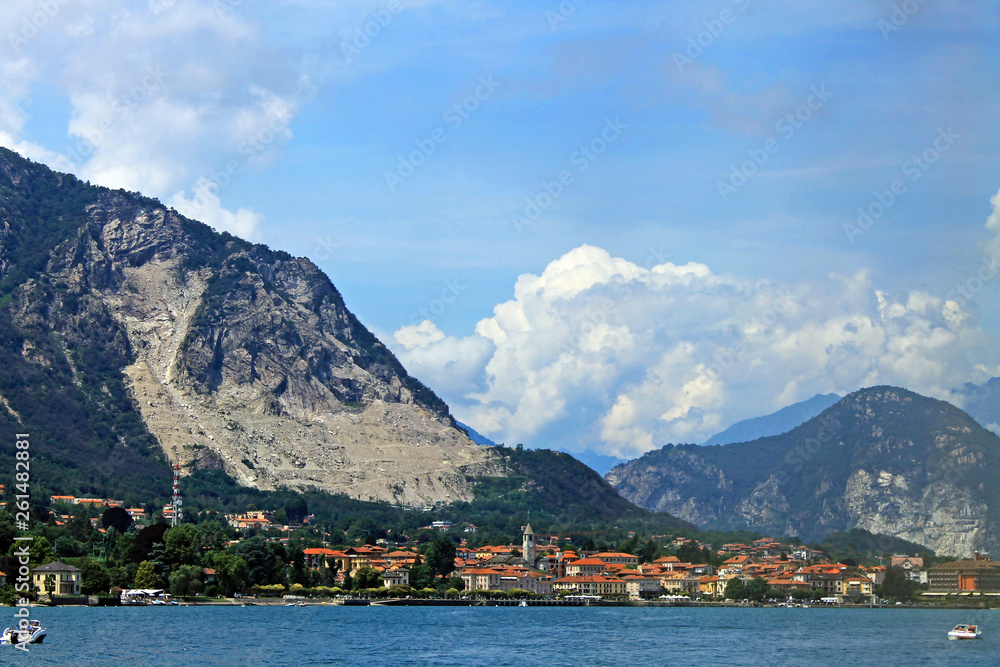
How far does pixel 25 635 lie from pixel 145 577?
68.0m

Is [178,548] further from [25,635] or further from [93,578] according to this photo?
[25,635]

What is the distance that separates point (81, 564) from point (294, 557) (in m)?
42.4

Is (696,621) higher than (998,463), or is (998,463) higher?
(998,463)

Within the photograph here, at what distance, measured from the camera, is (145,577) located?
6378 inches

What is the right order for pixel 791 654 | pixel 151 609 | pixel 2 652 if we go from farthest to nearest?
pixel 151 609
pixel 791 654
pixel 2 652

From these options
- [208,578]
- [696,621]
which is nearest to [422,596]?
[208,578]

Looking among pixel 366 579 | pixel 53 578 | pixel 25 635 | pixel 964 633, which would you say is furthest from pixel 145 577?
pixel 964 633

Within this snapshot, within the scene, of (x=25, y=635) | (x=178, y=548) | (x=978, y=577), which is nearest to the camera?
(x=25, y=635)

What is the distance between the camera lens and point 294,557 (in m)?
195

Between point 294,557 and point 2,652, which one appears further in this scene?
point 294,557

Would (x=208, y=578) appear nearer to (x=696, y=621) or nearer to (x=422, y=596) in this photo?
(x=422, y=596)

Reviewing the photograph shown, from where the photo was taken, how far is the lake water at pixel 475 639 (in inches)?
3880

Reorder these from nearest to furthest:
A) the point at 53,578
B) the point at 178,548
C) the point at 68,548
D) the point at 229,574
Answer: the point at 53,578, the point at 229,574, the point at 178,548, the point at 68,548

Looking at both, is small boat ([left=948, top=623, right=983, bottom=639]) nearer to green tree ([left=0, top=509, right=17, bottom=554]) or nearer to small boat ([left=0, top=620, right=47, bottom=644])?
small boat ([left=0, top=620, right=47, bottom=644])
